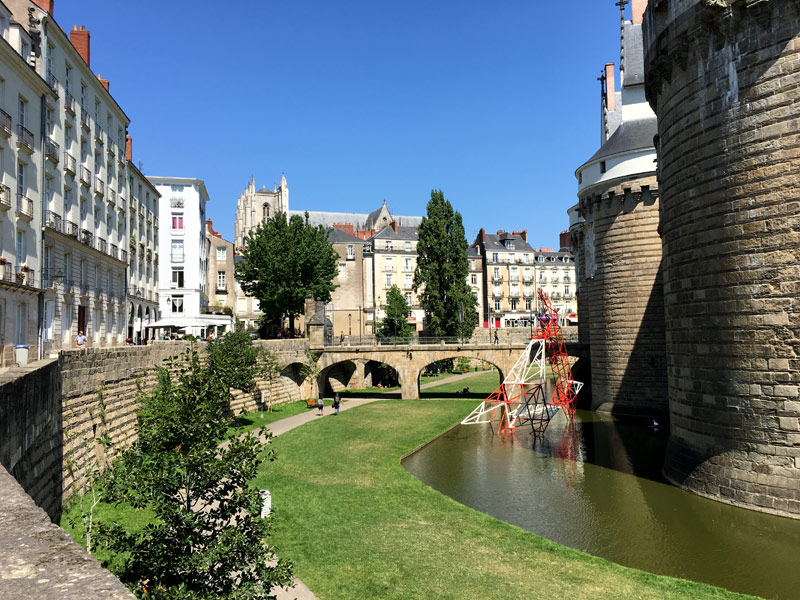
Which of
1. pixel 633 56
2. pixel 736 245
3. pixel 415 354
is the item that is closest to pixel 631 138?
pixel 633 56

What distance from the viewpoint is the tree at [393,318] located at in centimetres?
6781

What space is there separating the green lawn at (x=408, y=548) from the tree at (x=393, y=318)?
45023 mm

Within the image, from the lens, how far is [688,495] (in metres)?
16.8

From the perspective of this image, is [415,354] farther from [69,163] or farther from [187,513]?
[187,513]

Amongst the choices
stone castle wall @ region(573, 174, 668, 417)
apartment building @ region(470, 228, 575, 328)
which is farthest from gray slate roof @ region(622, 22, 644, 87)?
apartment building @ region(470, 228, 575, 328)

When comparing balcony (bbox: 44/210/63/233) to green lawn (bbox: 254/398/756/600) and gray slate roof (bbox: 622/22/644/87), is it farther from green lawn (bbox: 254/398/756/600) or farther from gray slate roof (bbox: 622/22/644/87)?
gray slate roof (bbox: 622/22/644/87)

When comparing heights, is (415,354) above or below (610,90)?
below

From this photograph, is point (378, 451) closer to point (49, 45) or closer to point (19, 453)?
point (19, 453)

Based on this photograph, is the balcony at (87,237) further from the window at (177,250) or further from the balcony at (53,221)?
the window at (177,250)

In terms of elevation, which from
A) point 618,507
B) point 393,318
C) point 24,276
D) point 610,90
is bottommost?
point 618,507

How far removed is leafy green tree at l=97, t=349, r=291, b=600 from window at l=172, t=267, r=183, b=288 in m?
45.3

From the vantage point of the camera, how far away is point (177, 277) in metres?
51.7

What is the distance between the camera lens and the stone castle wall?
31.5 metres

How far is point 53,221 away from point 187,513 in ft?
74.6
